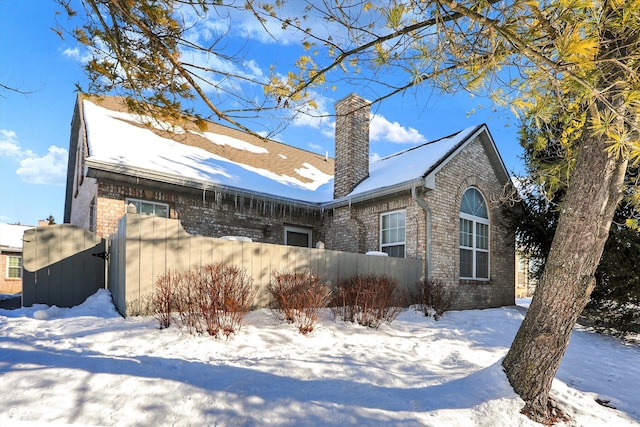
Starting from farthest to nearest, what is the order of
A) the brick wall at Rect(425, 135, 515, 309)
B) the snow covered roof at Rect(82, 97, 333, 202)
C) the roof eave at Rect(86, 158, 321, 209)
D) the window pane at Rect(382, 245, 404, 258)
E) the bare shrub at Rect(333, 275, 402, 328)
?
the window pane at Rect(382, 245, 404, 258), the brick wall at Rect(425, 135, 515, 309), the snow covered roof at Rect(82, 97, 333, 202), the roof eave at Rect(86, 158, 321, 209), the bare shrub at Rect(333, 275, 402, 328)

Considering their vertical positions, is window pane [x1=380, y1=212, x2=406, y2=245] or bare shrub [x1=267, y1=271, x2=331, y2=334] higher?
window pane [x1=380, y1=212, x2=406, y2=245]

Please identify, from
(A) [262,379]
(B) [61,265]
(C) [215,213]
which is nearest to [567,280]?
(A) [262,379]

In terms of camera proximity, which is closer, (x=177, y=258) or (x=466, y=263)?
(x=177, y=258)

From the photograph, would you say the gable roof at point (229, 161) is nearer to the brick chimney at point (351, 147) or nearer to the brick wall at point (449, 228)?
the brick chimney at point (351, 147)

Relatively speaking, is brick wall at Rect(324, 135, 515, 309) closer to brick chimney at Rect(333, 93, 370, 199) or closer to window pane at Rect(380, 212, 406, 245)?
window pane at Rect(380, 212, 406, 245)

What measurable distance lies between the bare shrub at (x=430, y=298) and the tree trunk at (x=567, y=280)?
15.4ft

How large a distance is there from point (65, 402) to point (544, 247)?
11.6m

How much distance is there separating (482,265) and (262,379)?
977 cm

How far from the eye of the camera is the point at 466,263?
1104cm

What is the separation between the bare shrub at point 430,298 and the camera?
8.65 meters

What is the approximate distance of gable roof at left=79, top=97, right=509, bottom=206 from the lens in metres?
8.94

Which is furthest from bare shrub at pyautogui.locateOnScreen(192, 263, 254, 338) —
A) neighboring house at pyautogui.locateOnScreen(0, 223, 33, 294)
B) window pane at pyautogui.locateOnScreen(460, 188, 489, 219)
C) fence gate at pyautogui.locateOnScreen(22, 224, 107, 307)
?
neighboring house at pyautogui.locateOnScreen(0, 223, 33, 294)

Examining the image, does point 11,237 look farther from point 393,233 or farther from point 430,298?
point 430,298

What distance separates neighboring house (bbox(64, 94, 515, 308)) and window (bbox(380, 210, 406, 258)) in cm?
3
